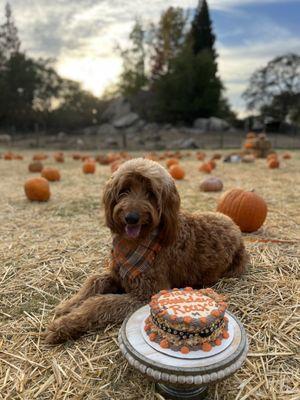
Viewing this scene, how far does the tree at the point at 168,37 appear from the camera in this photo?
142 feet

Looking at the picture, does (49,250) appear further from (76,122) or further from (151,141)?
(76,122)

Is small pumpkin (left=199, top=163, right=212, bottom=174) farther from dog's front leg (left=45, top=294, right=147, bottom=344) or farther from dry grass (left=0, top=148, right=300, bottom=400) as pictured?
dog's front leg (left=45, top=294, right=147, bottom=344)

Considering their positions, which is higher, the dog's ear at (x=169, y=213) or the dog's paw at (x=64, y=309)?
the dog's ear at (x=169, y=213)

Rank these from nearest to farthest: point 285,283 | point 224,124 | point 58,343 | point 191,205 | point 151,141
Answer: point 58,343 → point 285,283 → point 191,205 → point 151,141 → point 224,124

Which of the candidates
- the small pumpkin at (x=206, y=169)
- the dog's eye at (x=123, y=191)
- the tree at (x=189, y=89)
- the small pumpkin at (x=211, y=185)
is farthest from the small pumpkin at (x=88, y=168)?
the tree at (x=189, y=89)

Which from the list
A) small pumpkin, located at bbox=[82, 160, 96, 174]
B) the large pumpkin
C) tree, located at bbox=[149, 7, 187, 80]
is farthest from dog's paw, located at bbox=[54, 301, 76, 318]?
tree, located at bbox=[149, 7, 187, 80]

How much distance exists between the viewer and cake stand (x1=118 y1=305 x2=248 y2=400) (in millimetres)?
2174

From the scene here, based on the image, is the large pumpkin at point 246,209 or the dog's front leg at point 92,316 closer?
the dog's front leg at point 92,316

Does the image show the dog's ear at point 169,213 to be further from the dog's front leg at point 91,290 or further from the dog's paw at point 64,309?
the dog's paw at point 64,309

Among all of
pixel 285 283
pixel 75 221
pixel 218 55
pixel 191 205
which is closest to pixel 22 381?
pixel 285 283

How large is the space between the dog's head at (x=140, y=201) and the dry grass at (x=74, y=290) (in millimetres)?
882

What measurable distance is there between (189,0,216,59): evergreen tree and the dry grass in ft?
129

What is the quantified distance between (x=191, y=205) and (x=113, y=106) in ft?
114

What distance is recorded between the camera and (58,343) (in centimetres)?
304
